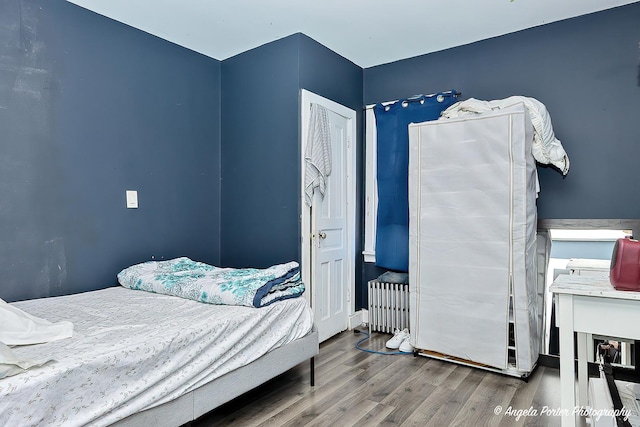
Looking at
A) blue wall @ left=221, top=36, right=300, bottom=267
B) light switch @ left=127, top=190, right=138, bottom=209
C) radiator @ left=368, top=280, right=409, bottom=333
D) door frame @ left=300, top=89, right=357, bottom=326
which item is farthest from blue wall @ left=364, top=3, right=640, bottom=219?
light switch @ left=127, top=190, right=138, bottom=209

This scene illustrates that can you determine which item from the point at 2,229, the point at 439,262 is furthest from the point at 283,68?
the point at 2,229

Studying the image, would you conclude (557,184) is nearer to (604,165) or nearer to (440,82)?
(604,165)

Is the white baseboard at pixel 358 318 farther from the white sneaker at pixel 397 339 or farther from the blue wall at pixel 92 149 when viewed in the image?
the blue wall at pixel 92 149

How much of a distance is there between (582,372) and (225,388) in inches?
69.9

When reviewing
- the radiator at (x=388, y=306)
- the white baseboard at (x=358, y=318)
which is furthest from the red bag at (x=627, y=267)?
the white baseboard at (x=358, y=318)

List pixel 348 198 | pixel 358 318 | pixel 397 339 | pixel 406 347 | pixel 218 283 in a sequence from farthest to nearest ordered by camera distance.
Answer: pixel 358 318 → pixel 348 198 → pixel 397 339 → pixel 406 347 → pixel 218 283

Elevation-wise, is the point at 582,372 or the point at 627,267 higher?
the point at 627,267

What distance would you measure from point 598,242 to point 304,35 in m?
2.76

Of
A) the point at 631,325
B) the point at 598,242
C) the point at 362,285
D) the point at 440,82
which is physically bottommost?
the point at 362,285

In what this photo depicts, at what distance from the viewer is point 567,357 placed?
1.59 meters

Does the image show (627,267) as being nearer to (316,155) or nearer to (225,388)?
(225,388)

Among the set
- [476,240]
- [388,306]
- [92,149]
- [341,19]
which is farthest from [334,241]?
[92,149]

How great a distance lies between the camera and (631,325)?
4.83ft

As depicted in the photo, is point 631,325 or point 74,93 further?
point 74,93
